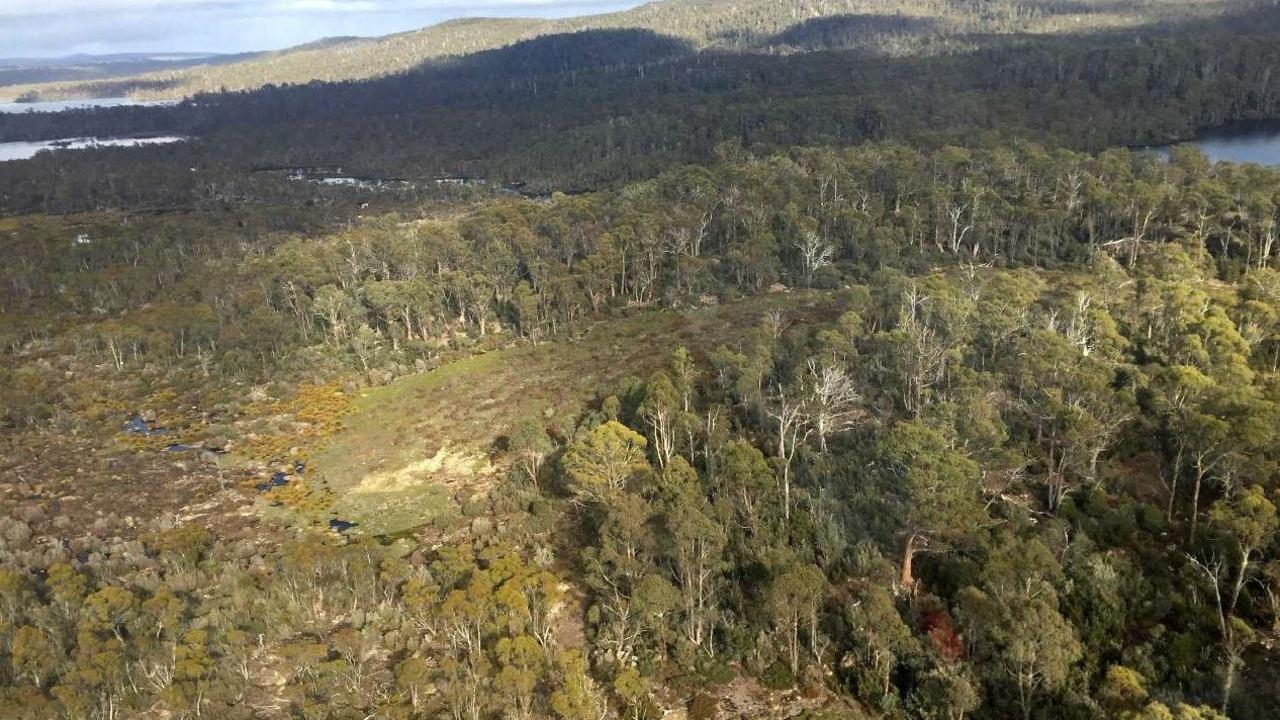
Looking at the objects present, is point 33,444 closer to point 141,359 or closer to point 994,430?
point 141,359

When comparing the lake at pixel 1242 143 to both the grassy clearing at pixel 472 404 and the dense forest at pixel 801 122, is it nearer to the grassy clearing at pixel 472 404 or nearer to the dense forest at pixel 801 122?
the dense forest at pixel 801 122

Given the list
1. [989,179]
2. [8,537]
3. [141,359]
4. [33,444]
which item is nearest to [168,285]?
[141,359]

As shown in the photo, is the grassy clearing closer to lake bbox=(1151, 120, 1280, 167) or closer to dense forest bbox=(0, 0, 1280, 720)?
dense forest bbox=(0, 0, 1280, 720)

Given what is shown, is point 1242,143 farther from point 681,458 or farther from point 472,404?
point 681,458

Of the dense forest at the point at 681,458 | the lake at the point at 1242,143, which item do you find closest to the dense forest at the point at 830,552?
the dense forest at the point at 681,458

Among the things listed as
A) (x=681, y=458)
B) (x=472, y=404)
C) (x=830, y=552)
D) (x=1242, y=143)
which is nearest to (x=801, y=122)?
(x=1242, y=143)

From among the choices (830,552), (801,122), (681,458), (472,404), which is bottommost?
(472,404)

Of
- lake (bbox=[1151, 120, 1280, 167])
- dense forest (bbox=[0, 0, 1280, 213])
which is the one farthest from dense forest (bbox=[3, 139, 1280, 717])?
dense forest (bbox=[0, 0, 1280, 213])
